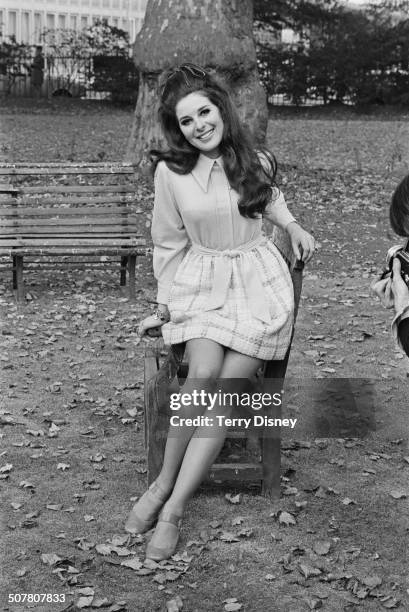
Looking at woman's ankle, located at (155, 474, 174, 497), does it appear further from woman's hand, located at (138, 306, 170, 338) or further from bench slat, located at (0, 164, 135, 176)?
bench slat, located at (0, 164, 135, 176)

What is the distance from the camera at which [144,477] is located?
4574 mm

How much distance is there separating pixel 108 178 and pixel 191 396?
8646mm

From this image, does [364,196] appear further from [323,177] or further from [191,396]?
[191,396]

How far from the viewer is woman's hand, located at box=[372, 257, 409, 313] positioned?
11.8 feet

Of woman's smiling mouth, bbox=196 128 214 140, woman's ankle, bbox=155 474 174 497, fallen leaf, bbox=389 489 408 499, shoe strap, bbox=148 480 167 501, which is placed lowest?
fallen leaf, bbox=389 489 408 499

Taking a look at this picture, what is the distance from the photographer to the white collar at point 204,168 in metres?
4.19

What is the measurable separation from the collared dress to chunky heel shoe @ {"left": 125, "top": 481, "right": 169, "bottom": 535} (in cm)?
60

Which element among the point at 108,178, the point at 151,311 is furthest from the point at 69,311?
the point at 108,178

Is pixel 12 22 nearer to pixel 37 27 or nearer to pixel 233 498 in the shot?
pixel 37 27

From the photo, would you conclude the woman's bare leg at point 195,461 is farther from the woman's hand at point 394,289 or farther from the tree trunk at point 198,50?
the tree trunk at point 198,50

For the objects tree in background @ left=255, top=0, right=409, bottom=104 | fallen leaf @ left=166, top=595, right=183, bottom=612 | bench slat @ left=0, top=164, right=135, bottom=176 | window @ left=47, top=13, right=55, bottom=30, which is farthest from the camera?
window @ left=47, top=13, right=55, bottom=30

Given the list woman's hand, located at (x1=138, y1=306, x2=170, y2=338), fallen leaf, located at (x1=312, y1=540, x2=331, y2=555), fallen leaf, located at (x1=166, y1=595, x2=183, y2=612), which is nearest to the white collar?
woman's hand, located at (x1=138, y1=306, x2=170, y2=338)

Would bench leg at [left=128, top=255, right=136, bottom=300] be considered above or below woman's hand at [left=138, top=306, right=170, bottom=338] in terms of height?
below

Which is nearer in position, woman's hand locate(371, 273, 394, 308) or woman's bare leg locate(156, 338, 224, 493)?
woman's hand locate(371, 273, 394, 308)
